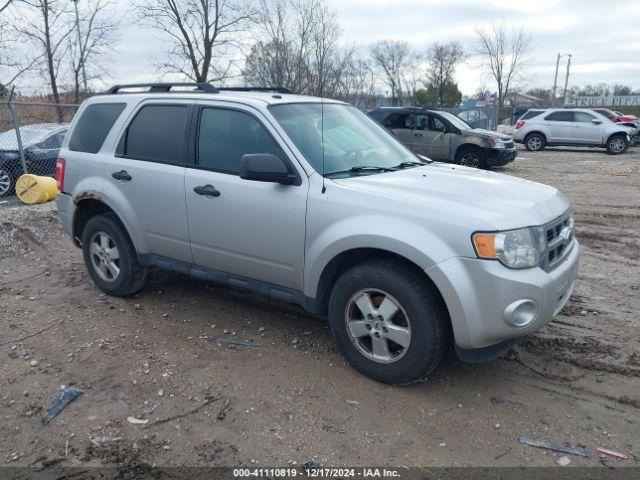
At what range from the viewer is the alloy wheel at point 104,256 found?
515 cm

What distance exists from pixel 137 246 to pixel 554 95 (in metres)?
72.6

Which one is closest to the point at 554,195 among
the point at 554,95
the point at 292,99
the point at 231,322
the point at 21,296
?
the point at 292,99

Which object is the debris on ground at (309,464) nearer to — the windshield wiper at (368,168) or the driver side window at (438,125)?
the windshield wiper at (368,168)

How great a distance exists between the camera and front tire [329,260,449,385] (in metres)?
3.37

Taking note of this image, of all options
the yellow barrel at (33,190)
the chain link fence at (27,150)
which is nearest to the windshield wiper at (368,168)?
the yellow barrel at (33,190)

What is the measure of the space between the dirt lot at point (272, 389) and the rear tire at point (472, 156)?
922 centimetres

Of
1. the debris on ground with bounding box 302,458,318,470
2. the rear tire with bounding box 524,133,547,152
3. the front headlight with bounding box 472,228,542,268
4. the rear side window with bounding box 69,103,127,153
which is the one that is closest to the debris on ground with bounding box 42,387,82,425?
the debris on ground with bounding box 302,458,318,470

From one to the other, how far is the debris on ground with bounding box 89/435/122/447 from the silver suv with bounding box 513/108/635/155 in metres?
21.7

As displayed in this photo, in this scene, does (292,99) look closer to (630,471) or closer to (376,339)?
(376,339)

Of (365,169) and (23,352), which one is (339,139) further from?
(23,352)

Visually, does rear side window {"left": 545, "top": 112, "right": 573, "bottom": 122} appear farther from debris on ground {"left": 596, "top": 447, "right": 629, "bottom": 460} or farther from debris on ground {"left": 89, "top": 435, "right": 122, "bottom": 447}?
debris on ground {"left": 89, "top": 435, "right": 122, "bottom": 447}

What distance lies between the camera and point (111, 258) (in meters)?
5.16

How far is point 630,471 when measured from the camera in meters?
2.85

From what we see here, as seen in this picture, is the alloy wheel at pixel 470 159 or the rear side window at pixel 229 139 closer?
the rear side window at pixel 229 139
